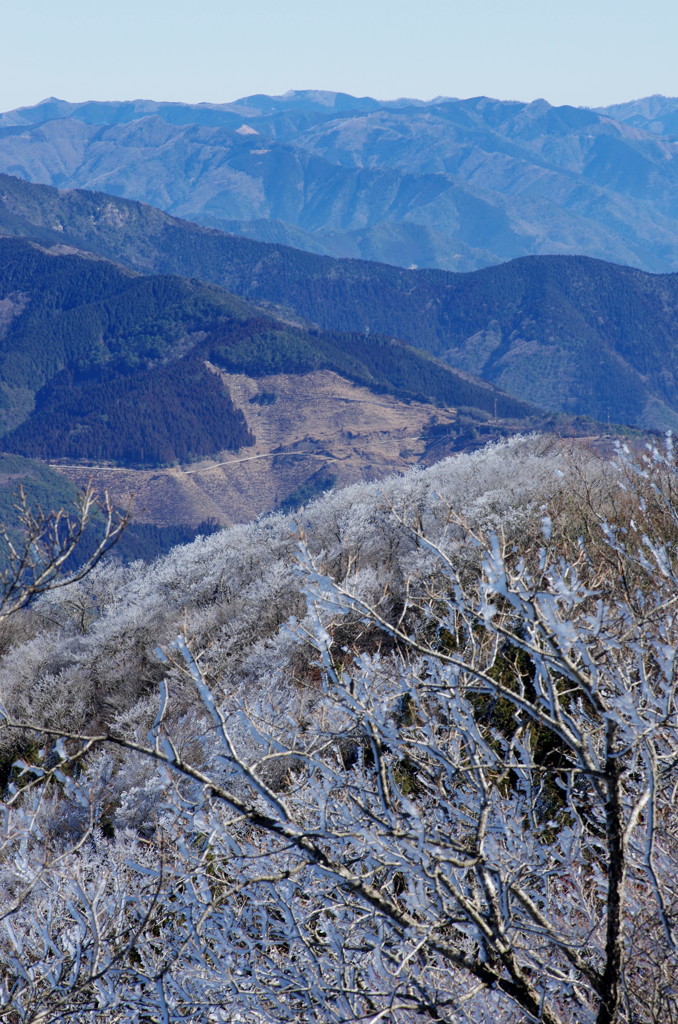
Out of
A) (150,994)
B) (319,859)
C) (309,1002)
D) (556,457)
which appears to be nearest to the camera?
(319,859)

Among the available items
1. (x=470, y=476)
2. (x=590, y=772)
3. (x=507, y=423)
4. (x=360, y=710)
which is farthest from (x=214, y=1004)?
(x=507, y=423)

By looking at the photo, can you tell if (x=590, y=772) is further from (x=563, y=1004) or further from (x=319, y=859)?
(x=563, y=1004)

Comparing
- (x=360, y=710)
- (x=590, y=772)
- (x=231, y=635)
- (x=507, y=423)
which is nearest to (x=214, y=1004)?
(x=360, y=710)

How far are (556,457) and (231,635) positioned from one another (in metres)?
15.4

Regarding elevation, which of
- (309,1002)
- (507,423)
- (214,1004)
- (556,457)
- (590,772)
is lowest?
(507,423)

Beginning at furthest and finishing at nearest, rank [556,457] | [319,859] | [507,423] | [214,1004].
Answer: [507,423] < [556,457] < [214,1004] < [319,859]

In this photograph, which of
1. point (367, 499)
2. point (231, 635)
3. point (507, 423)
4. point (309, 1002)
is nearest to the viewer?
point (309, 1002)

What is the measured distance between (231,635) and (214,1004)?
64.9 ft

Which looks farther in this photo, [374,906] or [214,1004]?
[214,1004]

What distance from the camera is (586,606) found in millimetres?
10703

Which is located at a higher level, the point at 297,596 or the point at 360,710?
the point at 360,710

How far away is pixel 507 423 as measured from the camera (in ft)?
634

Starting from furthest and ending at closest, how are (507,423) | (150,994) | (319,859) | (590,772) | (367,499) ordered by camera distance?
1. (507,423)
2. (367,499)
3. (150,994)
4. (319,859)
5. (590,772)

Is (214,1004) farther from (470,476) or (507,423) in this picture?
(507,423)
